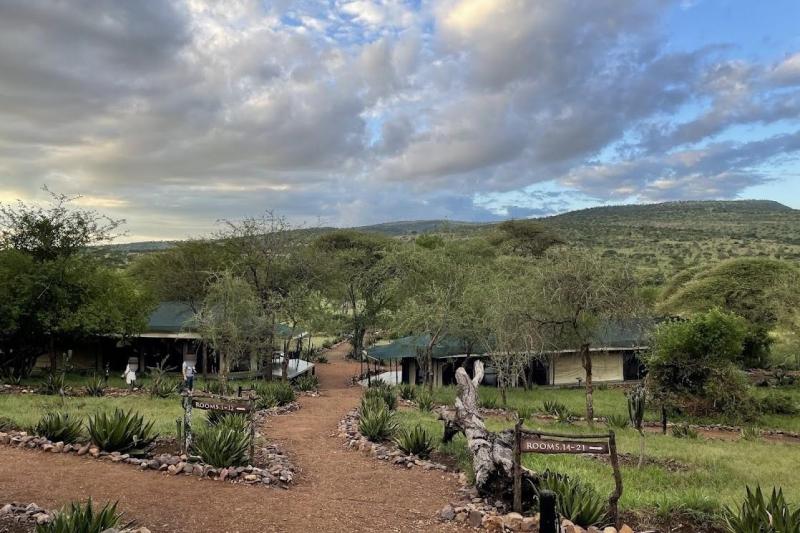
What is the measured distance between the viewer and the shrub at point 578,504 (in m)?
8.46

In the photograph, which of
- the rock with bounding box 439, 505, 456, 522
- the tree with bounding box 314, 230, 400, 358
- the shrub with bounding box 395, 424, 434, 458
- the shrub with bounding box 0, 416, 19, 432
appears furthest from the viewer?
the tree with bounding box 314, 230, 400, 358

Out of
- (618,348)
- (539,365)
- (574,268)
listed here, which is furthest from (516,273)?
(574,268)

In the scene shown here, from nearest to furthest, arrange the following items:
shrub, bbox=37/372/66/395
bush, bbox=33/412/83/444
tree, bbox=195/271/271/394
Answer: bush, bbox=33/412/83/444
shrub, bbox=37/372/66/395
tree, bbox=195/271/271/394

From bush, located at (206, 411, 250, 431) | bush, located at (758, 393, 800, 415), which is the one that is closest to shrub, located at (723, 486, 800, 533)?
bush, located at (206, 411, 250, 431)

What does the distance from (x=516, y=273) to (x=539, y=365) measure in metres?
6.49

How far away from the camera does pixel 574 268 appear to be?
62.5 feet

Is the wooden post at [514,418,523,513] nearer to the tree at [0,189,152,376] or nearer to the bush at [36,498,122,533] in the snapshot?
the bush at [36,498,122,533]

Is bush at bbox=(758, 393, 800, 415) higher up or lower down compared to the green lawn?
lower down

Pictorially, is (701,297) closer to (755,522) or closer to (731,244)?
(755,522)

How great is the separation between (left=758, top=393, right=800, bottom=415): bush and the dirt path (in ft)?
67.3

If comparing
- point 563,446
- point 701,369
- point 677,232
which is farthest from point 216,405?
point 677,232

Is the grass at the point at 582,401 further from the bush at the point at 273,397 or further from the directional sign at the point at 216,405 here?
the directional sign at the point at 216,405

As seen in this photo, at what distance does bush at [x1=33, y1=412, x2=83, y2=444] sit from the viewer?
481 inches

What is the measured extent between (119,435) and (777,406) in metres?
26.4
